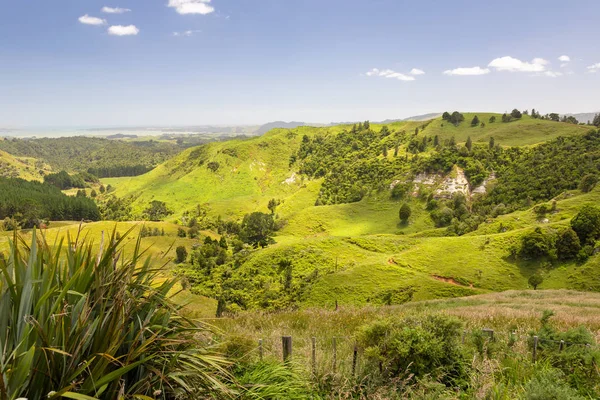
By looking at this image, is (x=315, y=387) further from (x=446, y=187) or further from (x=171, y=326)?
(x=446, y=187)

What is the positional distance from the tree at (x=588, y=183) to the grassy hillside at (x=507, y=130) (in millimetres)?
47573

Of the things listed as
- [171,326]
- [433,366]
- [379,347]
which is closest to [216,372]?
[171,326]

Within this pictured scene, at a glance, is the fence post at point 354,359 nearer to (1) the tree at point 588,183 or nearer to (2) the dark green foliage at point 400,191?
(1) the tree at point 588,183

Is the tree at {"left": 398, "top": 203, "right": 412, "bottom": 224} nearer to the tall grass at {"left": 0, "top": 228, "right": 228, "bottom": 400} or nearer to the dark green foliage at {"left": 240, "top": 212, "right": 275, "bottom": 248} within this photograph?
the dark green foliage at {"left": 240, "top": 212, "right": 275, "bottom": 248}

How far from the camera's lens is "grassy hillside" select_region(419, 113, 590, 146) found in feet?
364

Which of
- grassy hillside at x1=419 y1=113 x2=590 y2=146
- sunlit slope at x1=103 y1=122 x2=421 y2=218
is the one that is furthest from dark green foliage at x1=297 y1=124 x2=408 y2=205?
grassy hillside at x1=419 y1=113 x2=590 y2=146

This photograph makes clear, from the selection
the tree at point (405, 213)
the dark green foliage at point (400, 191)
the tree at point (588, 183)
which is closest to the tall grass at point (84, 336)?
the tree at point (588, 183)

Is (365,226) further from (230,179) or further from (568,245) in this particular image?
(230,179)

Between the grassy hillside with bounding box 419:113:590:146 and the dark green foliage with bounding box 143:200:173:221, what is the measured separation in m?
108

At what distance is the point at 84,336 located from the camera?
2.89 m

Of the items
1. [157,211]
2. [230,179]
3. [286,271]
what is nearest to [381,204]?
[286,271]

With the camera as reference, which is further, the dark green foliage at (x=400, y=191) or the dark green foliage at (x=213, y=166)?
the dark green foliage at (x=213, y=166)

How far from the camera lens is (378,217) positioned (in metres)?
86.1

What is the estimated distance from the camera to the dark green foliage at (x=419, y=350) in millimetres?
5695
